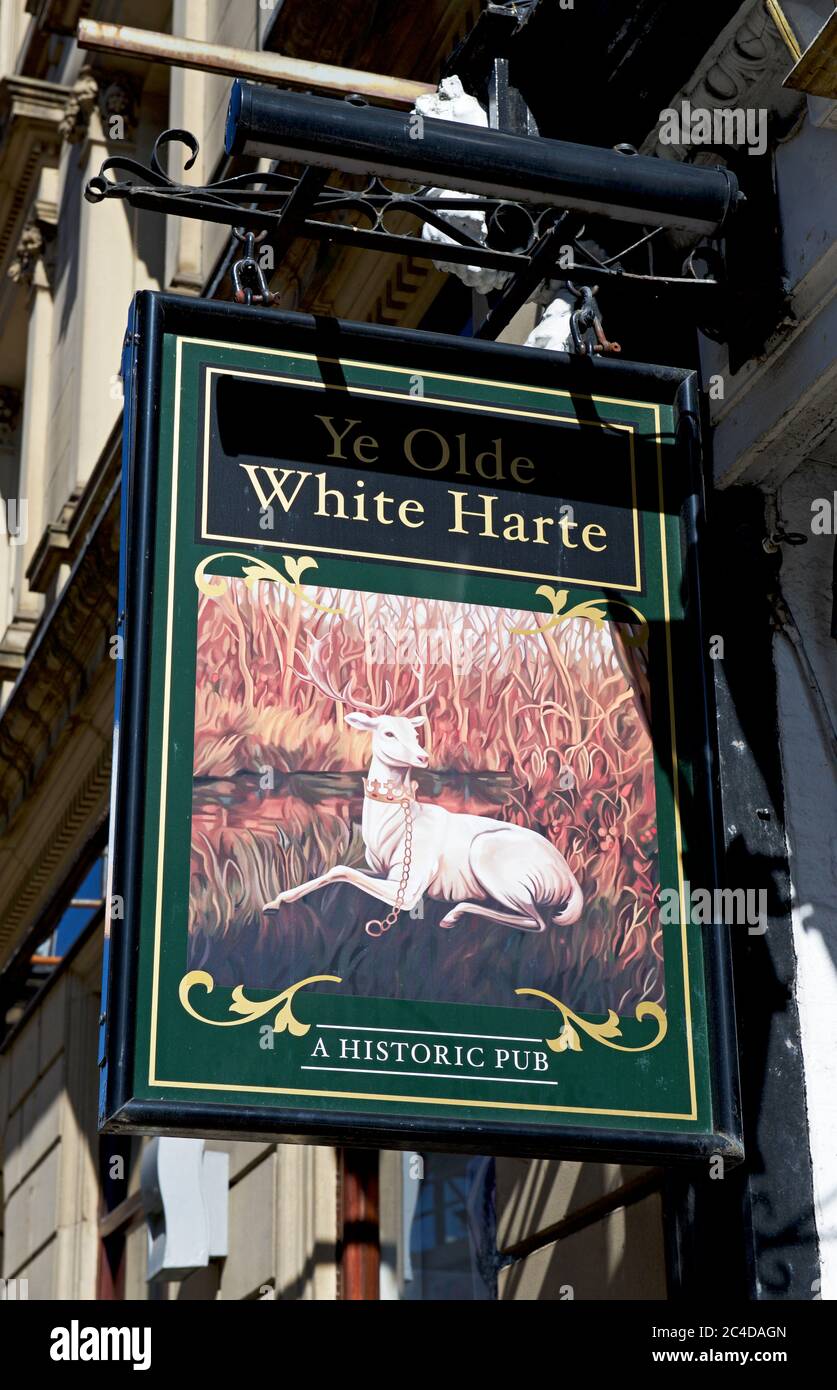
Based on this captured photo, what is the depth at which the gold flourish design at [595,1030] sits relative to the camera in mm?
5891

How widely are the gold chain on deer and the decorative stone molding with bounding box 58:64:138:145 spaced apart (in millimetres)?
14375

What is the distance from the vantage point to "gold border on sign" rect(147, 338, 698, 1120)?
5.57 metres

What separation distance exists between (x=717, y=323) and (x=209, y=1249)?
7.64 m

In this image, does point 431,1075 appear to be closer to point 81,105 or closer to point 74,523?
point 74,523

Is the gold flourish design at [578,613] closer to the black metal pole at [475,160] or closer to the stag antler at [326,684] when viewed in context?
the stag antler at [326,684]

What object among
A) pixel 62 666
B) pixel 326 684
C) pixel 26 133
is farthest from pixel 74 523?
pixel 326 684

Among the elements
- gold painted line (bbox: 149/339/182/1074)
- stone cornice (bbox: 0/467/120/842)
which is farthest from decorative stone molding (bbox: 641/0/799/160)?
stone cornice (bbox: 0/467/120/842)

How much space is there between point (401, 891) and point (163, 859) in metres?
0.70

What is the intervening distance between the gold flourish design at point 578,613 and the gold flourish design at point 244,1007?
1463 mm

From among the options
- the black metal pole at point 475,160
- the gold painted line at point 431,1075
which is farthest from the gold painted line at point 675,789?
the black metal pole at point 475,160

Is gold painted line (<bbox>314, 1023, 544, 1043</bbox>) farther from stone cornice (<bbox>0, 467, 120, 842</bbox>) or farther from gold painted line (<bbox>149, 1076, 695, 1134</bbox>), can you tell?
stone cornice (<bbox>0, 467, 120, 842</bbox>)

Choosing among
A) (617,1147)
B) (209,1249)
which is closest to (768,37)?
(617,1147)

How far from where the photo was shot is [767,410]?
23.8 feet

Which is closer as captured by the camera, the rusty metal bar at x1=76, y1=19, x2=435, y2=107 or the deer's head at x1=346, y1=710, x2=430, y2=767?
the deer's head at x1=346, y1=710, x2=430, y2=767
